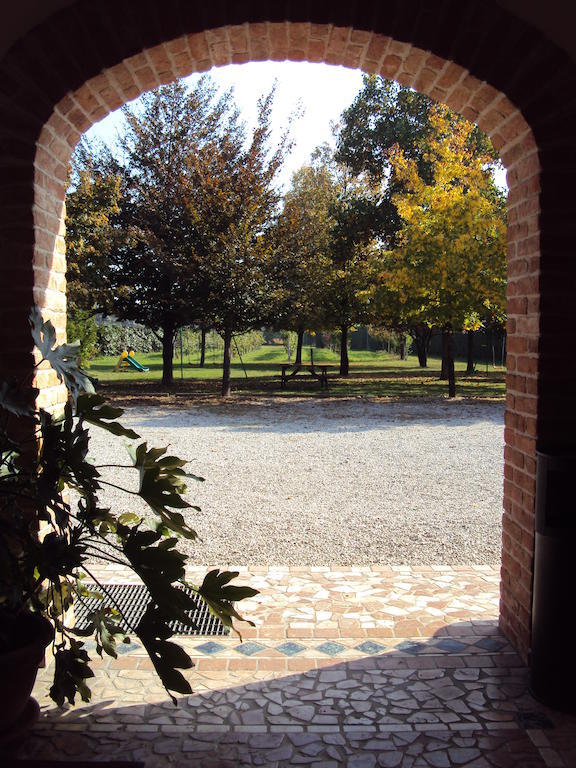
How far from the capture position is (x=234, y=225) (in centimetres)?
1408

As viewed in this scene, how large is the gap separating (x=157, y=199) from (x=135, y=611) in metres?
14.3

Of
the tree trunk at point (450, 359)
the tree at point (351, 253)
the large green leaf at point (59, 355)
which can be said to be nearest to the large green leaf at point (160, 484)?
the large green leaf at point (59, 355)

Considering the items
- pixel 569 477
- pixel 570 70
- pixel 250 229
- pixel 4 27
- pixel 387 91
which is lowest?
pixel 569 477

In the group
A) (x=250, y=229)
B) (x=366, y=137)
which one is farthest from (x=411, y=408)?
(x=366, y=137)

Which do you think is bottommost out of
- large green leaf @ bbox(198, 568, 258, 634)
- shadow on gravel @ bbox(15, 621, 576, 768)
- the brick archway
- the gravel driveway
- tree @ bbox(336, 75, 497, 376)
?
shadow on gravel @ bbox(15, 621, 576, 768)

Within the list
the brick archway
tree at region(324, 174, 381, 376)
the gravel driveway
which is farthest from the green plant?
tree at region(324, 174, 381, 376)

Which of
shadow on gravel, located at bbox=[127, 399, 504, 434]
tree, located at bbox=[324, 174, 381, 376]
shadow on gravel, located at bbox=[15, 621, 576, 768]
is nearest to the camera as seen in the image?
shadow on gravel, located at bbox=[15, 621, 576, 768]

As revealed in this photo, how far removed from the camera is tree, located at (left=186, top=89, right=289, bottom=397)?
14.0 meters

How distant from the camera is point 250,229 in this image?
14375 millimetres

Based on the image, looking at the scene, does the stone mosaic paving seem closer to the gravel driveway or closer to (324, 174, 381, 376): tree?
the gravel driveway

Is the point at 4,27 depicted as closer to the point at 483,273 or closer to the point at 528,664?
the point at 528,664

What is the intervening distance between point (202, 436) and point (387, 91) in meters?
17.2

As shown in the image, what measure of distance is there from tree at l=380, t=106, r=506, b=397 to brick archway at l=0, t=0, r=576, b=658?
11.0 metres

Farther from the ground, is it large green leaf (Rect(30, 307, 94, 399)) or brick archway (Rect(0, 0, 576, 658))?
brick archway (Rect(0, 0, 576, 658))
